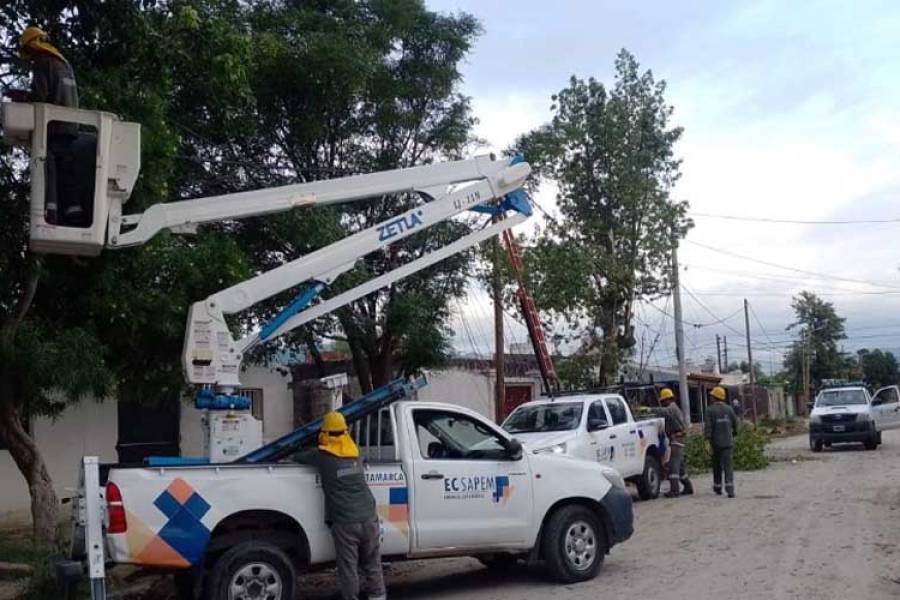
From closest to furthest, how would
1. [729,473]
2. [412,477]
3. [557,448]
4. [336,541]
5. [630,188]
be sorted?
[336,541], [412,477], [557,448], [729,473], [630,188]

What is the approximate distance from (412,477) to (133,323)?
336 cm

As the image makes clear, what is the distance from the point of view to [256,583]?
7.93 m

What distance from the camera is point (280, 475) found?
8172mm

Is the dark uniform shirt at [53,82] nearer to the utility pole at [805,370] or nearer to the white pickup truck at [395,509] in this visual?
the white pickup truck at [395,509]

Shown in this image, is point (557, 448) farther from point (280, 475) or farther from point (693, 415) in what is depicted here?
point (693, 415)

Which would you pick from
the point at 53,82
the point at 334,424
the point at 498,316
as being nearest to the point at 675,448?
the point at 498,316

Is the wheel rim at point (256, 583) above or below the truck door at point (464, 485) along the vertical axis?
below

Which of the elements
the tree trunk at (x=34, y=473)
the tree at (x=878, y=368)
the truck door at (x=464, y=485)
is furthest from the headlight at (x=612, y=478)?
the tree at (x=878, y=368)

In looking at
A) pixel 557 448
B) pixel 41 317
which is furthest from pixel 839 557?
pixel 41 317

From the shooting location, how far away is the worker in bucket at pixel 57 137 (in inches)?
254

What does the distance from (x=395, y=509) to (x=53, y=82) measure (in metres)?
4.50

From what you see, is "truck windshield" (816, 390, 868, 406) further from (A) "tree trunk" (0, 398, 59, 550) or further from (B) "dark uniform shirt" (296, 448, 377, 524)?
(A) "tree trunk" (0, 398, 59, 550)

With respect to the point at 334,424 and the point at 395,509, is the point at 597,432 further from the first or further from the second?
the point at 334,424

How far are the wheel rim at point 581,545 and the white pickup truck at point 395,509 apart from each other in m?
0.01
